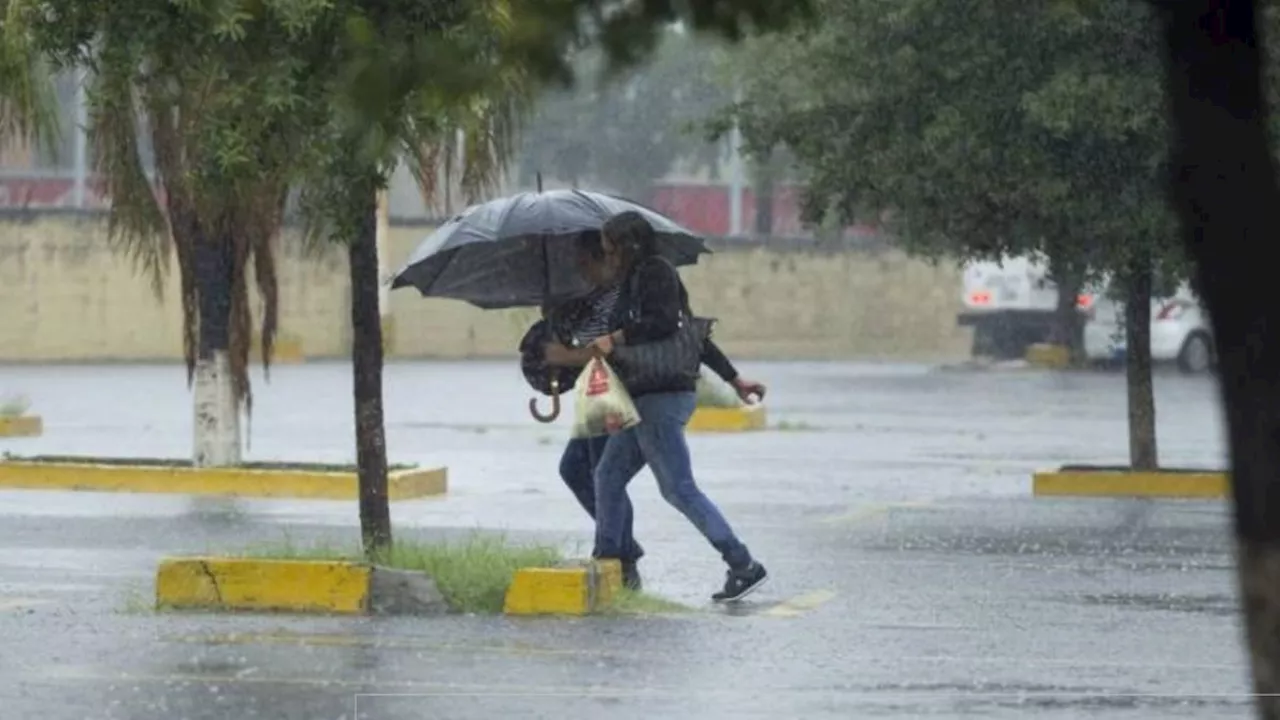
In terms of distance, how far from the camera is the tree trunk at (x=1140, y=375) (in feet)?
64.2

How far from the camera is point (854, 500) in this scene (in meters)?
19.3

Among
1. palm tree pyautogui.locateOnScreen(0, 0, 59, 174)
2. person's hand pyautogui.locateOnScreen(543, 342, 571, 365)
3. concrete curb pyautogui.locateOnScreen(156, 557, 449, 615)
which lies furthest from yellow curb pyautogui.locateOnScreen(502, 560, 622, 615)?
palm tree pyautogui.locateOnScreen(0, 0, 59, 174)

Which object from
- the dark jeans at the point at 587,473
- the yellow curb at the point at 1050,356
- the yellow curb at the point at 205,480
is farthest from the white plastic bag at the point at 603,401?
the yellow curb at the point at 1050,356

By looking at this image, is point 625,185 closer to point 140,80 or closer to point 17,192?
point 17,192

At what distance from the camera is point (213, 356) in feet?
62.0

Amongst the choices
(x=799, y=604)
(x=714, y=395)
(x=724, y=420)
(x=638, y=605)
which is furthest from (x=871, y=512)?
(x=714, y=395)

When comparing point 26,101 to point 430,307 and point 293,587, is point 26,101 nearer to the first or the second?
point 293,587

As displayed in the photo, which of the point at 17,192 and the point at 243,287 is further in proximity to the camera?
the point at 17,192

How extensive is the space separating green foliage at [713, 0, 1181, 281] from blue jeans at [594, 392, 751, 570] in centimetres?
541

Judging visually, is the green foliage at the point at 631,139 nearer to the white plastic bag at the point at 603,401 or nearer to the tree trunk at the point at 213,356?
the tree trunk at the point at 213,356

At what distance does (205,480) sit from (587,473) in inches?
245

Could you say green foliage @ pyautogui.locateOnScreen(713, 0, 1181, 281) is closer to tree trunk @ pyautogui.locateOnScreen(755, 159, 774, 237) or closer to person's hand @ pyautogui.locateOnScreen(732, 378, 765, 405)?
person's hand @ pyautogui.locateOnScreen(732, 378, 765, 405)

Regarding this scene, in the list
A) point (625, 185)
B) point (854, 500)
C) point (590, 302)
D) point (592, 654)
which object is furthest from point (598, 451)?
point (625, 185)

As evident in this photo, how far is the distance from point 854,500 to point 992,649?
8.30m
